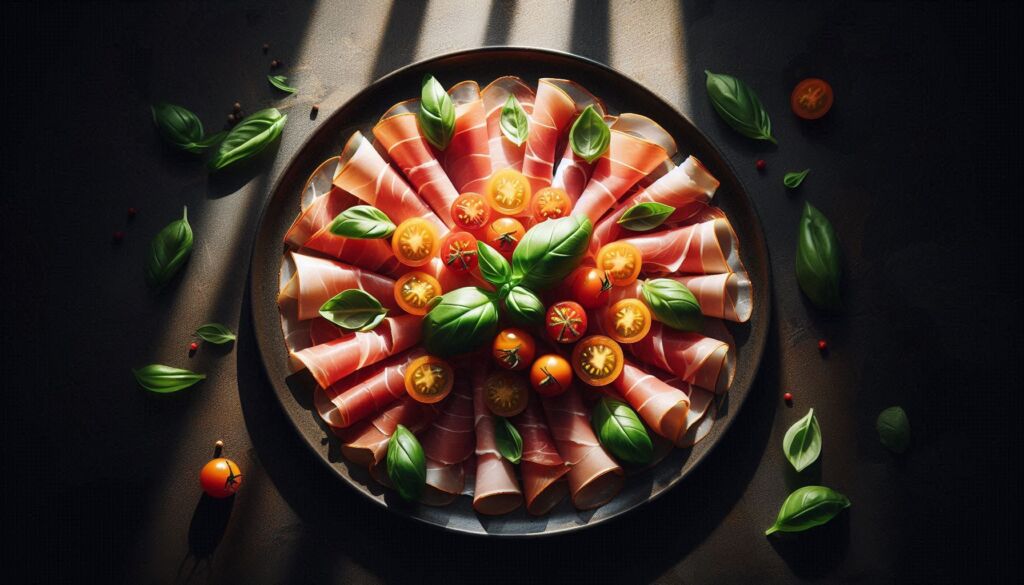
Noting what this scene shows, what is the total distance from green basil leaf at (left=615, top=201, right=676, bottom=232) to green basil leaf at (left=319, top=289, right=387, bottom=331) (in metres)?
1.07

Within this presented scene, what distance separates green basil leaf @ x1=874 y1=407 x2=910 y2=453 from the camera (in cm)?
312

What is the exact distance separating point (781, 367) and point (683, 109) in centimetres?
121

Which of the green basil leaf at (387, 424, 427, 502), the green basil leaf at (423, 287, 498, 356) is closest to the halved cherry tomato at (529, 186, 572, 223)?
the green basil leaf at (423, 287, 498, 356)

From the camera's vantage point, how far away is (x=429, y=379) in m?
2.94

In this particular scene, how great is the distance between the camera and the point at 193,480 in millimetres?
3182

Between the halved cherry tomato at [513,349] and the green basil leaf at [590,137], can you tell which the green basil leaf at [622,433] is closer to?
the halved cherry tomato at [513,349]

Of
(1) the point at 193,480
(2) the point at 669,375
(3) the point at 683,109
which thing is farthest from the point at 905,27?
(1) the point at 193,480

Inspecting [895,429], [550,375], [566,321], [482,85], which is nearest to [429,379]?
[550,375]

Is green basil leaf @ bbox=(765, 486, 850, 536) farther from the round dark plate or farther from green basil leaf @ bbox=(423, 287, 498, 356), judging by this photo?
green basil leaf @ bbox=(423, 287, 498, 356)

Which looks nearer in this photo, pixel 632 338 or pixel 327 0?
pixel 632 338

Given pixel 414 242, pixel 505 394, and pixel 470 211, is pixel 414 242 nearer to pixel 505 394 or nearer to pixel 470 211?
pixel 470 211

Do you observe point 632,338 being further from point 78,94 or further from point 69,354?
point 78,94

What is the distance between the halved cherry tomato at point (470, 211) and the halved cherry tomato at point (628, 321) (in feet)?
A: 2.10

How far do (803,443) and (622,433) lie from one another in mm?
818
